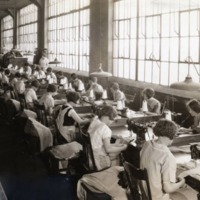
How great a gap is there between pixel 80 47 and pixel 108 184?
9.30 metres

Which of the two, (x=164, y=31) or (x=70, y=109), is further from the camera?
(x=164, y=31)

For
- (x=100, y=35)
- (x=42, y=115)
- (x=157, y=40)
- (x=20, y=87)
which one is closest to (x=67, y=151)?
(x=42, y=115)

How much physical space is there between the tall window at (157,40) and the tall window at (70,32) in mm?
Answer: 2202

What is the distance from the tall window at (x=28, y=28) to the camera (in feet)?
55.7

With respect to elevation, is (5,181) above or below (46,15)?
below

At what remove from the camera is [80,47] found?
12.3 m

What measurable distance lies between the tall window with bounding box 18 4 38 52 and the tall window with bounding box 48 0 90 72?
81.7 inches

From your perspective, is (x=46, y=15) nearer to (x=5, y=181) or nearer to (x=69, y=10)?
(x=69, y=10)

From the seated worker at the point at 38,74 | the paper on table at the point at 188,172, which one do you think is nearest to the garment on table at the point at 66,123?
the paper on table at the point at 188,172

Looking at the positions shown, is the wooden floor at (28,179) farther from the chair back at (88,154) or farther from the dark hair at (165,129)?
the dark hair at (165,129)

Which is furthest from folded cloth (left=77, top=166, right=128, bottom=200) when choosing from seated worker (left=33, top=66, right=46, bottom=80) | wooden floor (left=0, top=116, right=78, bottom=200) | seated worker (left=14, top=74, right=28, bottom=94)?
seated worker (left=33, top=66, right=46, bottom=80)

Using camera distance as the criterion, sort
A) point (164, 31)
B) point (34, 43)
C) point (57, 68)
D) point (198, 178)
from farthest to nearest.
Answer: point (34, 43)
point (57, 68)
point (164, 31)
point (198, 178)

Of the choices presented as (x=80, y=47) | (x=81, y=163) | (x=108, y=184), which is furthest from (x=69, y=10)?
(x=108, y=184)

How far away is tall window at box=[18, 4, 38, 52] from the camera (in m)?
17.0
